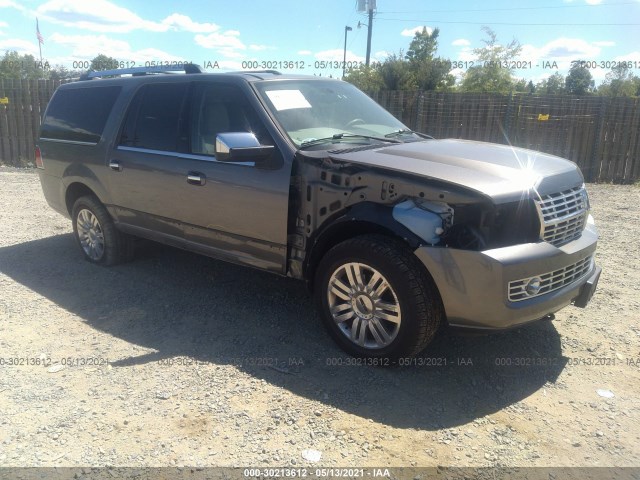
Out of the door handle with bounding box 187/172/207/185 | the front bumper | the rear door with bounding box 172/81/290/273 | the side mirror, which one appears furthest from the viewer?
the door handle with bounding box 187/172/207/185

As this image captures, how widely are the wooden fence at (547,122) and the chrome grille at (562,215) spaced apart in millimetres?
9174

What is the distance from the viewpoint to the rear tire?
18.7 ft

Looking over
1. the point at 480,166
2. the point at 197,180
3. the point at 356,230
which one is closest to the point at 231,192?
the point at 197,180

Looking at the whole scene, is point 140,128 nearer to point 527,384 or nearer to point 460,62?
point 527,384

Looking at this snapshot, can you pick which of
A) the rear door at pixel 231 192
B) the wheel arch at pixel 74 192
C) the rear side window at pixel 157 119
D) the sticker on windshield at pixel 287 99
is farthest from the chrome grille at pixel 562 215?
the wheel arch at pixel 74 192

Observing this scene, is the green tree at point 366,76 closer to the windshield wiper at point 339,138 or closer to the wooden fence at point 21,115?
the wooden fence at point 21,115

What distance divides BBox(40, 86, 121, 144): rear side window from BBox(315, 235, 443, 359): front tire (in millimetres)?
3262

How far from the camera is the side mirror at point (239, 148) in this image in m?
3.73

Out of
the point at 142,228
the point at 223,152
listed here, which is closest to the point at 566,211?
the point at 223,152

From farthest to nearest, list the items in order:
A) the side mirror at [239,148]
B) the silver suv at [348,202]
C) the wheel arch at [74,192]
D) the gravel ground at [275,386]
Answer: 1. the wheel arch at [74,192]
2. the side mirror at [239,148]
3. the silver suv at [348,202]
4. the gravel ground at [275,386]

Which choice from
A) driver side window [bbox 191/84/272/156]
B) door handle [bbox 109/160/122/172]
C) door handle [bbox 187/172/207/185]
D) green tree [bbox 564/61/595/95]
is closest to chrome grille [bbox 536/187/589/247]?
driver side window [bbox 191/84/272/156]

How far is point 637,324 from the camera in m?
4.33

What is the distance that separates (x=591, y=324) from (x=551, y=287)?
129 cm

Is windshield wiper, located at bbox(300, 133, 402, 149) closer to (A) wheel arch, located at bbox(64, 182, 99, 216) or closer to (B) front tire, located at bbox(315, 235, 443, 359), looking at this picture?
(B) front tire, located at bbox(315, 235, 443, 359)
